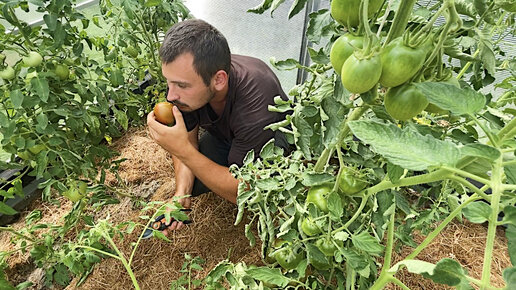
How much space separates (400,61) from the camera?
45 cm

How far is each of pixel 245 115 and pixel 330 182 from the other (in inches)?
28.7

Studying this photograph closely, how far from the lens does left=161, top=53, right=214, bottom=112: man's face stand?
1.30m

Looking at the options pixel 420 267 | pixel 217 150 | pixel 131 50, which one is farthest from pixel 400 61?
pixel 131 50

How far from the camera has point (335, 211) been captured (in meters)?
0.69

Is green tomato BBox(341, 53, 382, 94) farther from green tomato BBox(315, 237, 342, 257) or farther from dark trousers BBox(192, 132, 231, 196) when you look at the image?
dark trousers BBox(192, 132, 231, 196)

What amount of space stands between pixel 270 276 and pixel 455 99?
0.54 meters

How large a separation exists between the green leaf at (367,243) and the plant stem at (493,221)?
0.92ft

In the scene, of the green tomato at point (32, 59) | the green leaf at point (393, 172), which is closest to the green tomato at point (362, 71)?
the green leaf at point (393, 172)

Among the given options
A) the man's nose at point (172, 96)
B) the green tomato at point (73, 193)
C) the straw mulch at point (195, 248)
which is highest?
the man's nose at point (172, 96)

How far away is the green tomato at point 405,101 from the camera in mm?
476

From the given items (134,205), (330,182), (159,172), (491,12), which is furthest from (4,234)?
(491,12)

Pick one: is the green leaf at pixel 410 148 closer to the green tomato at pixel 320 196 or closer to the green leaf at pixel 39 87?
the green tomato at pixel 320 196

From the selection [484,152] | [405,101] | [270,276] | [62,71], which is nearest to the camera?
[484,152]

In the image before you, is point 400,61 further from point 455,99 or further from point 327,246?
point 327,246
